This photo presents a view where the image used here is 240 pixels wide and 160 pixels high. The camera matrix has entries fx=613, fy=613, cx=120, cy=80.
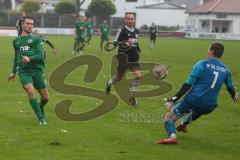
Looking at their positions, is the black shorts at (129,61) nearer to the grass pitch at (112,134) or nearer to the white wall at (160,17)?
the grass pitch at (112,134)

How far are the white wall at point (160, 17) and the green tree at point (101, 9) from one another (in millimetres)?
10646

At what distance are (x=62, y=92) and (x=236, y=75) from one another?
982 centimetres

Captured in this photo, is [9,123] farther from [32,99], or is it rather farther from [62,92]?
[62,92]

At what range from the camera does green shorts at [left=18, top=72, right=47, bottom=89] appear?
11.8 metres

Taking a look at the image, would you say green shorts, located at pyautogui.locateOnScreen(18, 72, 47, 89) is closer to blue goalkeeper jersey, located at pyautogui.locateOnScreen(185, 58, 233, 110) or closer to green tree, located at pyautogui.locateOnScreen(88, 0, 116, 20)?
blue goalkeeper jersey, located at pyautogui.locateOnScreen(185, 58, 233, 110)

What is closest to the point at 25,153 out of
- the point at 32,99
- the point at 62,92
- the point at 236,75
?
the point at 32,99

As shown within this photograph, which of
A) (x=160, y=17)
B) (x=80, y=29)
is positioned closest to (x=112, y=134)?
(x=80, y=29)

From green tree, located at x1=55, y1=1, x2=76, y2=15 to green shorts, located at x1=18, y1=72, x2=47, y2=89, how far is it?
255ft

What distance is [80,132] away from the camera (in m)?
11.3

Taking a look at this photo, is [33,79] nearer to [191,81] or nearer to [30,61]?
[30,61]

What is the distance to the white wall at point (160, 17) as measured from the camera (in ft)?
331

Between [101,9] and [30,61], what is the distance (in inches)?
3113

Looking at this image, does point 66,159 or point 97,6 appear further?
point 97,6

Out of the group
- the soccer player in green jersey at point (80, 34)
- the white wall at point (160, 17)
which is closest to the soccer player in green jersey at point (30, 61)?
the soccer player in green jersey at point (80, 34)
